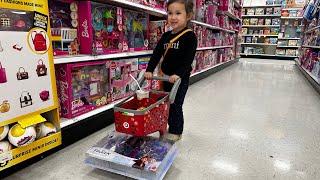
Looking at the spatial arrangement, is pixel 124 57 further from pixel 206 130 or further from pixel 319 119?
pixel 319 119

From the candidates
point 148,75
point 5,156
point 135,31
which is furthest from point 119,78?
point 5,156

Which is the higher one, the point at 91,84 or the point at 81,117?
the point at 91,84

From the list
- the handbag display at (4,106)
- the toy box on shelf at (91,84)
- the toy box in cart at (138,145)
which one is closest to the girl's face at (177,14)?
the toy box in cart at (138,145)

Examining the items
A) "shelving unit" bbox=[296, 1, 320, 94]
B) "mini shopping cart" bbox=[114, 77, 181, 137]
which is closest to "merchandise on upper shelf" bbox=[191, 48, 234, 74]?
"shelving unit" bbox=[296, 1, 320, 94]

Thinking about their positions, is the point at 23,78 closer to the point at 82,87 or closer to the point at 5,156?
the point at 5,156

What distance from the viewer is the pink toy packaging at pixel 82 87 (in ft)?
5.08

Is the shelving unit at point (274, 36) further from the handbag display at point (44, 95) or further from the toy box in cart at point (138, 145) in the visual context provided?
the handbag display at point (44, 95)

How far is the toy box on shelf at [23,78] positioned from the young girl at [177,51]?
1.96 feet

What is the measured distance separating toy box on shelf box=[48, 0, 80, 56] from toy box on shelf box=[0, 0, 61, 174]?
0.38m

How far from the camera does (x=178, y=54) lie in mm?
1630

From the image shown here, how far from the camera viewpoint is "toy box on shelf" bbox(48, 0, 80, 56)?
1.60 metres

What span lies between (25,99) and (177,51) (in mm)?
944

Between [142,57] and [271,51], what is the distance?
9.29 metres

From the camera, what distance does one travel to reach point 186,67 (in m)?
1.53
